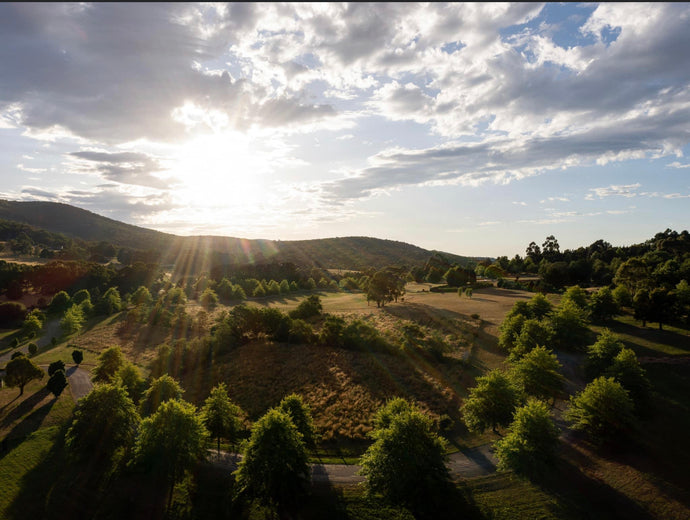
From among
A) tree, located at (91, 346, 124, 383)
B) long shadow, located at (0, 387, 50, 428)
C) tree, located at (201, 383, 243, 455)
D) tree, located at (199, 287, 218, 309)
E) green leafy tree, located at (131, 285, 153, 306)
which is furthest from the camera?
tree, located at (199, 287, 218, 309)

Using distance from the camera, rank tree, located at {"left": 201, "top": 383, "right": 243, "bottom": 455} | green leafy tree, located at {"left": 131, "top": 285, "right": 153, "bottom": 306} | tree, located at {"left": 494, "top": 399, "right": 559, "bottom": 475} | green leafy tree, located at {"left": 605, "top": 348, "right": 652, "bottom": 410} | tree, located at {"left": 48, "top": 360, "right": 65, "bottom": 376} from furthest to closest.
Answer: green leafy tree, located at {"left": 131, "top": 285, "right": 153, "bottom": 306}, tree, located at {"left": 48, "top": 360, "right": 65, "bottom": 376}, green leafy tree, located at {"left": 605, "top": 348, "right": 652, "bottom": 410}, tree, located at {"left": 201, "top": 383, "right": 243, "bottom": 455}, tree, located at {"left": 494, "top": 399, "right": 559, "bottom": 475}

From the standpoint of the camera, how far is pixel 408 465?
2272 cm

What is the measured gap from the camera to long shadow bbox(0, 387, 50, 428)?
3331cm

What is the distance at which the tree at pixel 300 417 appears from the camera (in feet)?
91.6

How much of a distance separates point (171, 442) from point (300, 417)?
9922mm

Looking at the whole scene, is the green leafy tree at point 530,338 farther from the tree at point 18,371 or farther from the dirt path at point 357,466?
the tree at point 18,371

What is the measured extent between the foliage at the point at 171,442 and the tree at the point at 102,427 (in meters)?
3.13

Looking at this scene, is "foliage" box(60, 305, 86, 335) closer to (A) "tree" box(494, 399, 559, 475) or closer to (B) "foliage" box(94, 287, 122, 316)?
(B) "foliage" box(94, 287, 122, 316)

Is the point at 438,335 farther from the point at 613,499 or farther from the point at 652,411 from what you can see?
the point at 613,499

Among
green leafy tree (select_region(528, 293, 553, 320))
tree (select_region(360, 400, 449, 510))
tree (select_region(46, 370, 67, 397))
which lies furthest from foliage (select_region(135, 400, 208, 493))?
green leafy tree (select_region(528, 293, 553, 320))

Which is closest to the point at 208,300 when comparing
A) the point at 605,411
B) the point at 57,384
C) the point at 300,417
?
the point at 57,384

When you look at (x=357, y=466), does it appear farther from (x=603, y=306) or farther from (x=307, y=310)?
(x=603, y=306)

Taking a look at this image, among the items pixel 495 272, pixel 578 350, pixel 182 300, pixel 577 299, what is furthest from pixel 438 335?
pixel 495 272

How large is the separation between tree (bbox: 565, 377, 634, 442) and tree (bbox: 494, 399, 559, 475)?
21.6 ft
